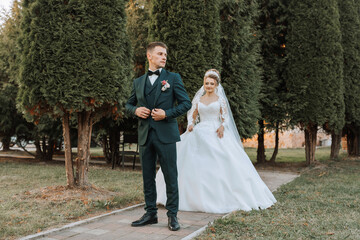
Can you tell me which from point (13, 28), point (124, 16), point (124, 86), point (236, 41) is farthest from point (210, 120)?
point (13, 28)

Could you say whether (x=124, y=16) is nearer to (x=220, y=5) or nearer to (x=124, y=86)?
(x=124, y=86)

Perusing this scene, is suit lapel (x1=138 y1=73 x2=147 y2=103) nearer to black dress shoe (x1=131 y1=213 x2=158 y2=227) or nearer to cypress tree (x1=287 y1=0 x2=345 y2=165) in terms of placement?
black dress shoe (x1=131 y1=213 x2=158 y2=227)

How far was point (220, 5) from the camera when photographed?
33.5 feet

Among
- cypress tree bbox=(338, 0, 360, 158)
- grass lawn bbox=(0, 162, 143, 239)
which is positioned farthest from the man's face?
cypress tree bbox=(338, 0, 360, 158)

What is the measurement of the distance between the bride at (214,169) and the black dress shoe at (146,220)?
1.09 meters

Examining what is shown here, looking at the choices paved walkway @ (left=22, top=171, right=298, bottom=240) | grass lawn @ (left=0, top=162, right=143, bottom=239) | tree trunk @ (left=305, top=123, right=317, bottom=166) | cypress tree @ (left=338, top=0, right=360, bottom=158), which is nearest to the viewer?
paved walkway @ (left=22, top=171, right=298, bottom=240)

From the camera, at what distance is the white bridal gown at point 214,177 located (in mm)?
5586

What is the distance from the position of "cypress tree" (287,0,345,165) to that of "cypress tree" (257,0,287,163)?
40 centimetres

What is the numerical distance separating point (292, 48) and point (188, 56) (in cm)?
604

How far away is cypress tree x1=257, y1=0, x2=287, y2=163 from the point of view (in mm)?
13430

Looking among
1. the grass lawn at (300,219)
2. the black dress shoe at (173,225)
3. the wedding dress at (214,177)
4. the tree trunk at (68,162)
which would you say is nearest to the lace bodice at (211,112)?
the wedding dress at (214,177)

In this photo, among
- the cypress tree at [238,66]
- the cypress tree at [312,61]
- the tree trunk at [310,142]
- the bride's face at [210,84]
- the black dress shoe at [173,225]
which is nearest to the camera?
the black dress shoe at [173,225]

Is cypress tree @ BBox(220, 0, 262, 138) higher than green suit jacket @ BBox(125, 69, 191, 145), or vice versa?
cypress tree @ BBox(220, 0, 262, 138)

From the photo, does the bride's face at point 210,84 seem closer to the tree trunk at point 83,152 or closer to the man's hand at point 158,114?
the tree trunk at point 83,152
